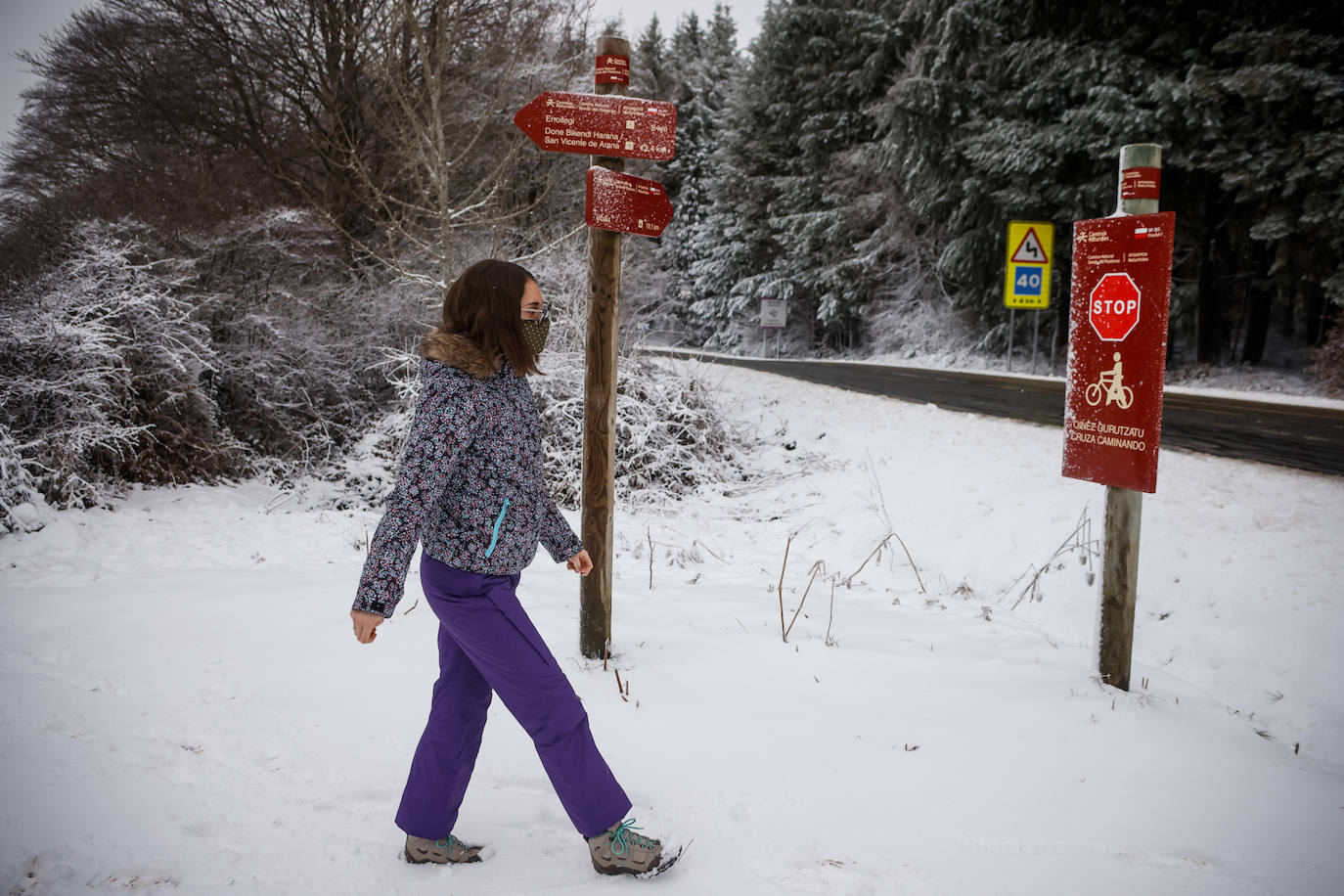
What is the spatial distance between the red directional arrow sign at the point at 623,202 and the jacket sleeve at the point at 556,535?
1630 millimetres

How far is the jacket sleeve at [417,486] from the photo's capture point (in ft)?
7.23

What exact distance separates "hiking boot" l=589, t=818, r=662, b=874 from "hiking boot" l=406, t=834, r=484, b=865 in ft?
1.39

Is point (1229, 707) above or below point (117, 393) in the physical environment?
below

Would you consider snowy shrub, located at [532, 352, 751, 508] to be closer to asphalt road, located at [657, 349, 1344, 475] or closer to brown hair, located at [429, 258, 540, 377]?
asphalt road, located at [657, 349, 1344, 475]

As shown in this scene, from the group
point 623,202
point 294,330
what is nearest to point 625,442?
point 294,330

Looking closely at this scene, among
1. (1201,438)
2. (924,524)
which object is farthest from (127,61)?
(1201,438)

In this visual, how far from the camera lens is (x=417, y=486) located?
88.0 inches

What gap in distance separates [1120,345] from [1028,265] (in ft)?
42.0

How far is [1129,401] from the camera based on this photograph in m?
3.51

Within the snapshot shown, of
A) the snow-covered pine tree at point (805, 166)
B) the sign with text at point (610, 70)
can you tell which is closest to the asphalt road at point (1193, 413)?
the sign with text at point (610, 70)

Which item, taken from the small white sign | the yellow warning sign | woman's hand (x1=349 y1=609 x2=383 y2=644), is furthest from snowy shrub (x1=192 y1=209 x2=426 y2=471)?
the small white sign

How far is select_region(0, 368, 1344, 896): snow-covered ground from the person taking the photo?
8.38 feet

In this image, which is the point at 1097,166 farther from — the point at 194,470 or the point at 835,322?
the point at 194,470

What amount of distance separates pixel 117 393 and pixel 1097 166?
1845cm
